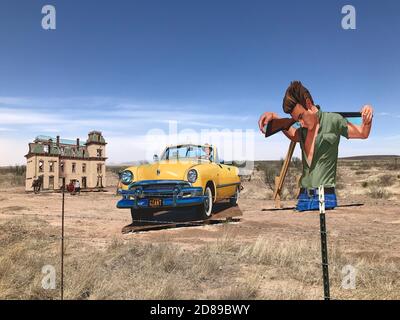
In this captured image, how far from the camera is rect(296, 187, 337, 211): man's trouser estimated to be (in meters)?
8.94

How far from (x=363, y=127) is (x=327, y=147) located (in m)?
0.90

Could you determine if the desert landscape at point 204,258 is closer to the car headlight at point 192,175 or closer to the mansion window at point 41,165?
the car headlight at point 192,175

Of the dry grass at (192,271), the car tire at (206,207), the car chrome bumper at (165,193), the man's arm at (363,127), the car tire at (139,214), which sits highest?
the man's arm at (363,127)

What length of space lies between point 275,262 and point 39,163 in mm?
18877

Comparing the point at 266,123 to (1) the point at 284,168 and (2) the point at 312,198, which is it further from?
(2) the point at 312,198

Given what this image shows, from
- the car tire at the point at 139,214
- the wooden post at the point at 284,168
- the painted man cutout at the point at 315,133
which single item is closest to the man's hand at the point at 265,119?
the painted man cutout at the point at 315,133

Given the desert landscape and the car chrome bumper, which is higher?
the car chrome bumper

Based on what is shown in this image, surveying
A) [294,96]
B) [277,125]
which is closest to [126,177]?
[277,125]

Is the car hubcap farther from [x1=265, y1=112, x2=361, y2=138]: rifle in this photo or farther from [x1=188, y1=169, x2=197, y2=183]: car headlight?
[x1=265, y1=112, x2=361, y2=138]: rifle

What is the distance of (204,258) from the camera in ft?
20.4

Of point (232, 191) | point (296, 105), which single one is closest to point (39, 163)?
point (232, 191)

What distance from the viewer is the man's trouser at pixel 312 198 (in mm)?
8941

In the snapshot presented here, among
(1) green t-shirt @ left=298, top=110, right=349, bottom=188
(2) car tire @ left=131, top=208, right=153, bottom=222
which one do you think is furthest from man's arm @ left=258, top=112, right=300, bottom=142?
(2) car tire @ left=131, top=208, right=153, bottom=222
